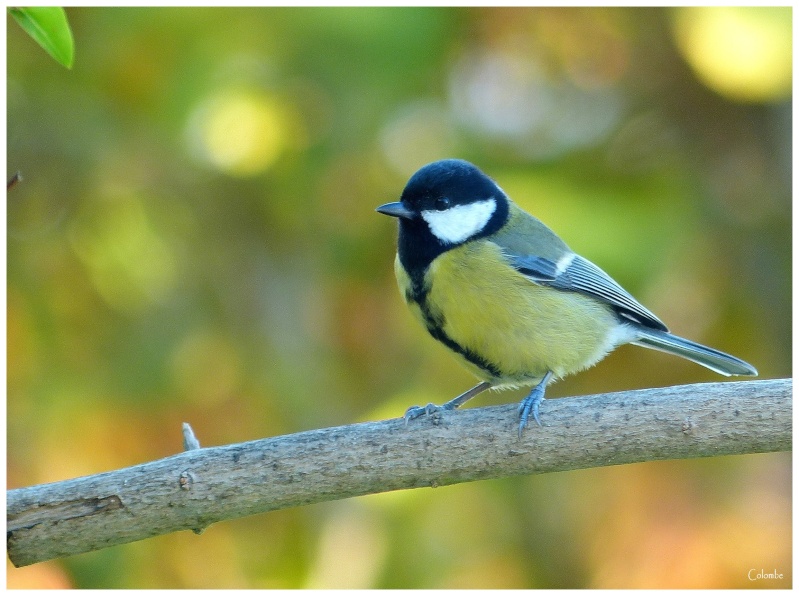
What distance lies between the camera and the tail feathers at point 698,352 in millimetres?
2316

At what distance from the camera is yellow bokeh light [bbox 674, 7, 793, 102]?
9.36ft

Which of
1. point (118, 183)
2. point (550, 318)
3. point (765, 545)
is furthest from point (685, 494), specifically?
point (118, 183)

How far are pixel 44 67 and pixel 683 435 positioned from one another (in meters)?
2.57

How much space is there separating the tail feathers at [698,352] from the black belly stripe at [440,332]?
1.75 ft

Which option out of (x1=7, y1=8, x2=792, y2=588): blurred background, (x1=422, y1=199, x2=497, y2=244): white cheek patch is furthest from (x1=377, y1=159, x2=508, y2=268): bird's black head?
(x1=7, y1=8, x2=792, y2=588): blurred background

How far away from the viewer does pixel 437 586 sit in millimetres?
2889

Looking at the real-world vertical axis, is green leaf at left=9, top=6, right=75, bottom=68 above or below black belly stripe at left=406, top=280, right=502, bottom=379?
above

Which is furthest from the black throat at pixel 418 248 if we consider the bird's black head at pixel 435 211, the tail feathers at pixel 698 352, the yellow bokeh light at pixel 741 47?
the yellow bokeh light at pixel 741 47

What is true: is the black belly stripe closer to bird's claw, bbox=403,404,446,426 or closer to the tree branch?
bird's claw, bbox=403,404,446,426

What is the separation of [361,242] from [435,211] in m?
1.01

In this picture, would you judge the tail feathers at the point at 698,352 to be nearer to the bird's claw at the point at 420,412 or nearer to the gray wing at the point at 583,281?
the gray wing at the point at 583,281

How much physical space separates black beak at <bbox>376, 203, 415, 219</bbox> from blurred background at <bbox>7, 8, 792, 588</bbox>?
0.95 meters

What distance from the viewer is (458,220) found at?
2305 mm

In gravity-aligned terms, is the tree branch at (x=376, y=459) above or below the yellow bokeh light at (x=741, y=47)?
below
